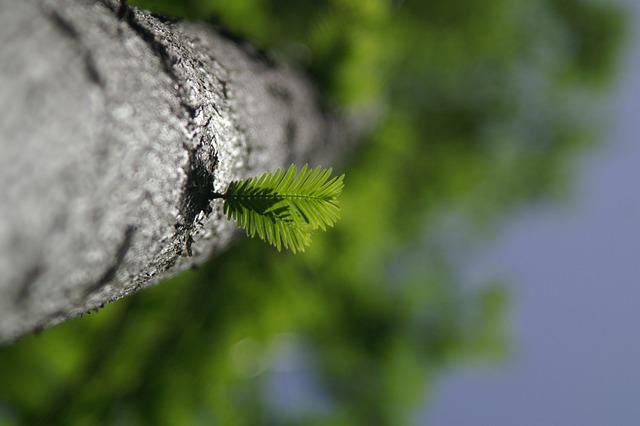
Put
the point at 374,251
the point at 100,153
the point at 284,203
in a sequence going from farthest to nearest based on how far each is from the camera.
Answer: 1. the point at 374,251
2. the point at 284,203
3. the point at 100,153

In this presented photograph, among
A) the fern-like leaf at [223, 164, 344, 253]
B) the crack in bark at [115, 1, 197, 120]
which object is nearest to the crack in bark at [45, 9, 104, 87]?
the crack in bark at [115, 1, 197, 120]

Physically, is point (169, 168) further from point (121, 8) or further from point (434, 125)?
point (434, 125)

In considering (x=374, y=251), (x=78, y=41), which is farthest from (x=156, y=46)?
(x=374, y=251)

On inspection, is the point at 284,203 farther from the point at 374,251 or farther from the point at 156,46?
the point at 374,251

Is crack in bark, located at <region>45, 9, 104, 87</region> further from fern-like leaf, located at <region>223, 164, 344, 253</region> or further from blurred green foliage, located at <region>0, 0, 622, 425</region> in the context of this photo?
blurred green foliage, located at <region>0, 0, 622, 425</region>

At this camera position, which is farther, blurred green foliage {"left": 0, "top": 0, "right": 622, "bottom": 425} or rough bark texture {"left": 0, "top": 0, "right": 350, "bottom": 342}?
blurred green foliage {"left": 0, "top": 0, "right": 622, "bottom": 425}

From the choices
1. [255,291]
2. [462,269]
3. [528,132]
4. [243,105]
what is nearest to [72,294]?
[243,105]

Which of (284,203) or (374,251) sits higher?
(374,251)
